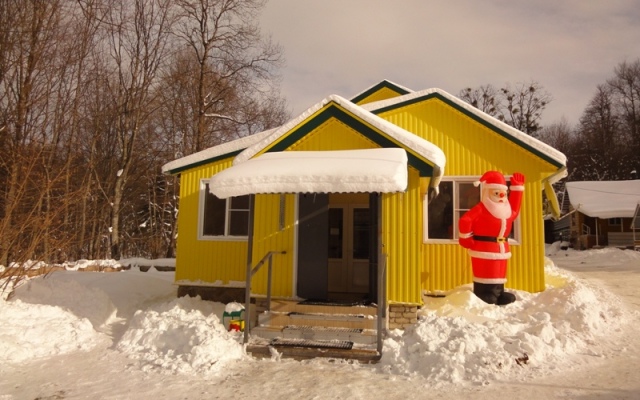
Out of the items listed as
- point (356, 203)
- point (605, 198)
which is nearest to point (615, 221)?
point (605, 198)

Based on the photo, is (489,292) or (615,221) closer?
(489,292)

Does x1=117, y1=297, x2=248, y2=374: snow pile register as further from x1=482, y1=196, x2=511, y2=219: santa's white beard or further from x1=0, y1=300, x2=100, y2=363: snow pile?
x1=482, y1=196, x2=511, y2=219: santa's white beard

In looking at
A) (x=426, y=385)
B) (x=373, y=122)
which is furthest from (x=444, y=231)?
(x=426, y=385)

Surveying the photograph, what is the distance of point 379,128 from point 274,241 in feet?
9.30

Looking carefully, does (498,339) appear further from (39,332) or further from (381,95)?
(381,95)

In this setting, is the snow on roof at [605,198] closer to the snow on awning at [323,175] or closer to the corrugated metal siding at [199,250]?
the corrugated metal siding at [199,250]

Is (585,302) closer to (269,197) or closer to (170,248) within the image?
(269,197)

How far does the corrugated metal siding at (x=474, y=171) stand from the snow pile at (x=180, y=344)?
498 cm

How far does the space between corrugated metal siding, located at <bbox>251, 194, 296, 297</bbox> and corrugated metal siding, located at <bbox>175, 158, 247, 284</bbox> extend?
2105 millimetres

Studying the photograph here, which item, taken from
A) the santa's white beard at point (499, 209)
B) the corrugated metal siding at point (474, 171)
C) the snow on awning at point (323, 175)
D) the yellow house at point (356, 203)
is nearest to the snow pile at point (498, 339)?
the yellow house at point (356, 203)

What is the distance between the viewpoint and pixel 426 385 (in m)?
5.45

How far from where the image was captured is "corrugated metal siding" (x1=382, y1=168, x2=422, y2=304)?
763 centimetres

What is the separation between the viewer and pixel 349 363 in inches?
252

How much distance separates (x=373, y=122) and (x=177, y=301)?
5923 millimetres
